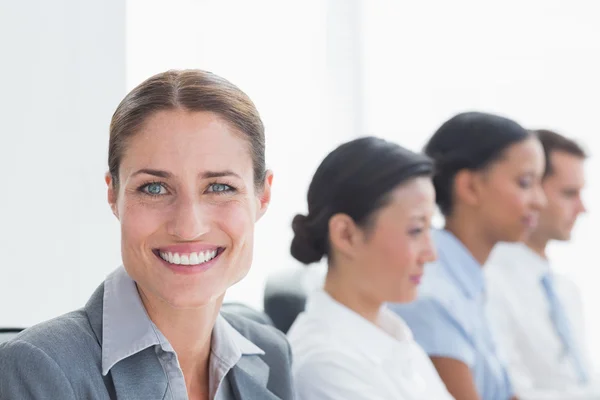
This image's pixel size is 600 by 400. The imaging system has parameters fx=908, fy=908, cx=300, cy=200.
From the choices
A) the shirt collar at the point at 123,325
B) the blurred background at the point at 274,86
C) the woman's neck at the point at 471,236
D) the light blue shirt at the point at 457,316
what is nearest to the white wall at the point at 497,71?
the blurred background at the point at 274,86

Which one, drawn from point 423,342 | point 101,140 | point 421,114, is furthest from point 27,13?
point 421,114

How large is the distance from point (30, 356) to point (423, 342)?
140cm

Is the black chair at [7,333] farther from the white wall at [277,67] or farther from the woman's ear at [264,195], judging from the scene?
the white wall at [277,67]

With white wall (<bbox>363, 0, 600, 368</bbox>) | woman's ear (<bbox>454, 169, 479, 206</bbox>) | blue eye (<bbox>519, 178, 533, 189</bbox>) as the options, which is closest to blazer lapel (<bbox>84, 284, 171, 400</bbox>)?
woman's ear (<bbox>454, 169, 479, 206</bbox>)

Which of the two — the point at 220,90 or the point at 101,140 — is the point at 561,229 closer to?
the point at 101,140

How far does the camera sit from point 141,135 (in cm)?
140

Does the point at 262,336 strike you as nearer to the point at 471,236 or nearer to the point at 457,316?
the point at 457,316

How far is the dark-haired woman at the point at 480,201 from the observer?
2.65m

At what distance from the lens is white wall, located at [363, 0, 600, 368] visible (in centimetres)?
416

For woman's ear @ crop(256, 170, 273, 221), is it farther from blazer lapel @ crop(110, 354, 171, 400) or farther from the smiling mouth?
blazer lapel @ crop(110, 354, 171, 400)

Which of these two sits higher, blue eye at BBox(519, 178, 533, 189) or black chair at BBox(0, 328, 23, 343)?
blue eye at BBox(519, 178, 533, 189)

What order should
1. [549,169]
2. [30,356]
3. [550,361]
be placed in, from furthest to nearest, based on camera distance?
[549,169] → [550,361] → [30,356]

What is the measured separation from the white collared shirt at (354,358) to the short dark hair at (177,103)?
64 cm

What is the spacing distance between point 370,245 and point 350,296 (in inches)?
5.0
